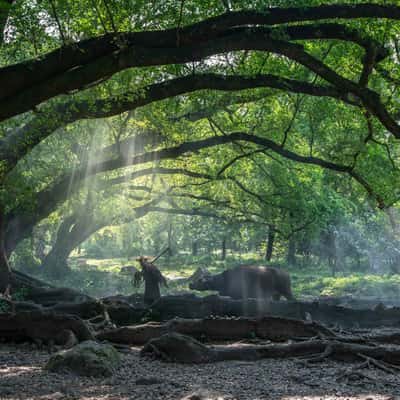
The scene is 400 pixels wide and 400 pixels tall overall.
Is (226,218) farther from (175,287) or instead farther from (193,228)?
(193,228)

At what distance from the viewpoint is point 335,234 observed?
35688mm

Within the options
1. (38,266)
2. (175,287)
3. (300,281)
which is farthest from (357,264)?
(38,266)

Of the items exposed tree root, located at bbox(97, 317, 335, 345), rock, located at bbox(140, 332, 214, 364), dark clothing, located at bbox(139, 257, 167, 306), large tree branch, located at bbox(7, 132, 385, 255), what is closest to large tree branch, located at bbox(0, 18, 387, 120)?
rock, located at bbox(140, 332, 214, 364)

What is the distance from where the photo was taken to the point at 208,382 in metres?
7.54

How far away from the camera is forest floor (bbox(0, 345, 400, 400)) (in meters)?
6.81

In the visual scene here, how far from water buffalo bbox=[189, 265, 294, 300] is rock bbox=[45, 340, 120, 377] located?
1151cm

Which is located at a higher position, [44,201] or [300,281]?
[44,201]

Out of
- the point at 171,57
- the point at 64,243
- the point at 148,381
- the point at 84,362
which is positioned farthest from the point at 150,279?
A: the point at 64,243

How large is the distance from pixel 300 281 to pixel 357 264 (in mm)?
10252

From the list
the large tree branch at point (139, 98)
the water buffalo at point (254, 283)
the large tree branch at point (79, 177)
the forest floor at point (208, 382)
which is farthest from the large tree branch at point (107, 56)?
the water buffalo at point (254, 283)

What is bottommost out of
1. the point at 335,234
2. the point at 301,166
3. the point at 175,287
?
the point at 175,287

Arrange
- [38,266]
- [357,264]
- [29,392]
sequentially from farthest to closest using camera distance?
[357,264] → [38,266] → [29,392]

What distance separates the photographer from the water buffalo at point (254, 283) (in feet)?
63.3

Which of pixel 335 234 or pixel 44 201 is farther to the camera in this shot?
pixel 335 234
